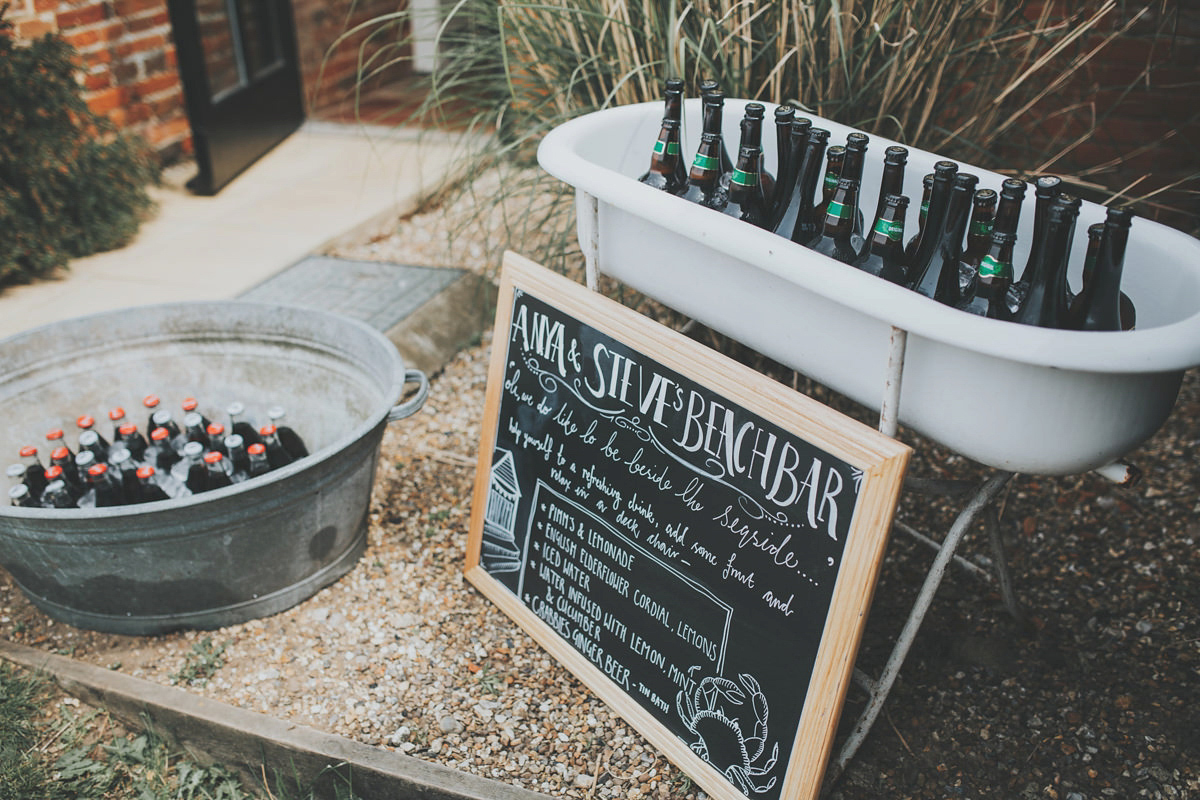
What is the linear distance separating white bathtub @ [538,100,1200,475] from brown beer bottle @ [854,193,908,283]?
0.14 m

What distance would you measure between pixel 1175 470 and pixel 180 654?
2166 mm

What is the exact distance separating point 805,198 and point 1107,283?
1.51 feet

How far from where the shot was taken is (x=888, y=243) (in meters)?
1.28

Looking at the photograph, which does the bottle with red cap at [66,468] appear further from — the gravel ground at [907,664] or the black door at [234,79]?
the black door at [234,79]

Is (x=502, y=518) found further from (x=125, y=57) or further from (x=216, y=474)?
(x=125, y=57)

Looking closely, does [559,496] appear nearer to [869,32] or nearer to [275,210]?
[869,32]

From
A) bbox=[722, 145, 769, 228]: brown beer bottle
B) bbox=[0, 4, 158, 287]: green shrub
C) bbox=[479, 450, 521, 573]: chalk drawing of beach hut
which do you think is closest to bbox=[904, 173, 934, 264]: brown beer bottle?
bbox=[722, 145, 769, 228]: brown beer bottle

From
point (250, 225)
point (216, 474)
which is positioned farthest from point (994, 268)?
point (250, 225)

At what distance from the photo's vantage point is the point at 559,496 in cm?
154

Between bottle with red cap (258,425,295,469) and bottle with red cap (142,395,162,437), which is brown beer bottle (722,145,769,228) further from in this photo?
bottle with red cap (142,395,162,437)

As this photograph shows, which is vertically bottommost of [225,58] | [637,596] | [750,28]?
[637,596]

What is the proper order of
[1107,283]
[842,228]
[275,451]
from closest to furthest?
[1107,283] < [842,228] < [275,451]

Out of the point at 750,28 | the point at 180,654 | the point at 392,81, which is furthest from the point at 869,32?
the point at 392,81

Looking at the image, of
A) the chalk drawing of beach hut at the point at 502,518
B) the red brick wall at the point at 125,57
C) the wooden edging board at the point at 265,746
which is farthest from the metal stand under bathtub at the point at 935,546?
the red brick wall at the point at 125,57
